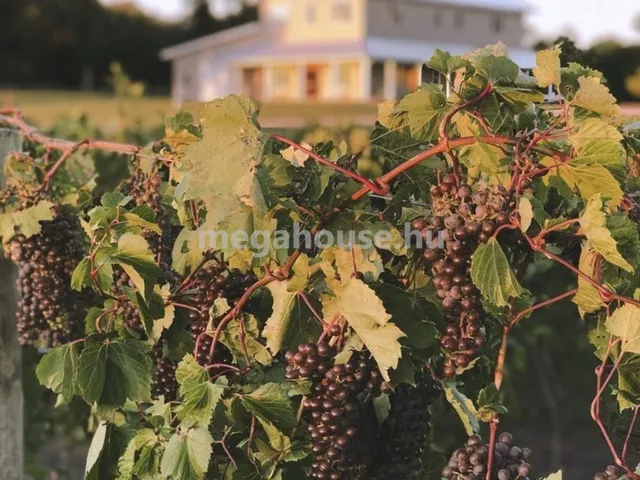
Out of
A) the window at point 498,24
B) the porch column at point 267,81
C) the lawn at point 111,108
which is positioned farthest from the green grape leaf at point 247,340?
the porch column at point 267,81

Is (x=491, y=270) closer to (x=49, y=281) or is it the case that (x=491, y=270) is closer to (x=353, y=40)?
(x=49, y=281)

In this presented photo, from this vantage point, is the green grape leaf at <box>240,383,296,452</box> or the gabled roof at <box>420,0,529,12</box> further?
the gabled roof at <box>420,0,529,12</box>

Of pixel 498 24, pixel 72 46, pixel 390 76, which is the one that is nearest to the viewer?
pixel 498 24

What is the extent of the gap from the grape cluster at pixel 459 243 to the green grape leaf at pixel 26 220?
129 centimetres

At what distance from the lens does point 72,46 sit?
57688mm

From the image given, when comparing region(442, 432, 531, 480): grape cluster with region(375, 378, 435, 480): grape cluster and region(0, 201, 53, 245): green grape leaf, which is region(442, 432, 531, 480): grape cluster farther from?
region(0, 201, 53, 245): green grape leaf

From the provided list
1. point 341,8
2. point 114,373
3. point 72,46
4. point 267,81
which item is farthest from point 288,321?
point 72,46

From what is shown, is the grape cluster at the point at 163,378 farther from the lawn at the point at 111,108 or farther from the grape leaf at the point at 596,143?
the lawn at the point at 111,108

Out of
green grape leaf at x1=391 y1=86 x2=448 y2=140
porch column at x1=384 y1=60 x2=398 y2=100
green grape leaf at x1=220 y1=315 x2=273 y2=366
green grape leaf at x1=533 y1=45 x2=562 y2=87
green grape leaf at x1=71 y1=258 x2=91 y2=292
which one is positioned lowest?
green grape leaf at x1=220 y1=315 x2=273 y2=366

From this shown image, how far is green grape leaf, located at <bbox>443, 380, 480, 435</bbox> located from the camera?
217 centimetres

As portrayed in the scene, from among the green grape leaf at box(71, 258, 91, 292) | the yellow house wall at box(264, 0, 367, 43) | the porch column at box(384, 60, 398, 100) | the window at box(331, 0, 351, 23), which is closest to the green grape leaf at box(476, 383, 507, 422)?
the green grape leaf at box(71, 258, 91, 292)

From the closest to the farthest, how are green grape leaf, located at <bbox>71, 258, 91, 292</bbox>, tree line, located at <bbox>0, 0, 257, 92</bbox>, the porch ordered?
green grape leaf, located at <bbox>71, 258, 91, 292</bbox>, the porch, tree line, located at <bbox>0, 0, 257, 92</bbox>

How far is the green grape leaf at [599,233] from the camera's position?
1.90 m

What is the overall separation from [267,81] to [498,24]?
10675 millimetres
